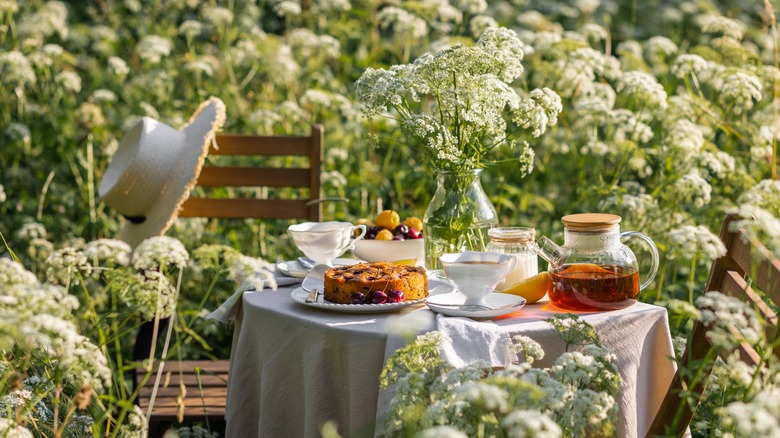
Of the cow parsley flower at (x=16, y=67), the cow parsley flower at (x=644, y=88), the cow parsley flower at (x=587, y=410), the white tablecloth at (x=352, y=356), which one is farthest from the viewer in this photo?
the cow parsley flower at (x=16, y=67)

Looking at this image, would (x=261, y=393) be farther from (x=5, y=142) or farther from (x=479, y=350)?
(x=5, y=142)

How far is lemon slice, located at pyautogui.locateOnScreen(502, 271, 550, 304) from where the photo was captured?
251 cm

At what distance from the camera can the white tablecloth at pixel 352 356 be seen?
2229 mm

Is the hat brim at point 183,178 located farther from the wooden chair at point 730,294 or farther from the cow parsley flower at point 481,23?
the wooden chair at point 730,294

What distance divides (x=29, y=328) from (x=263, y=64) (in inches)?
163

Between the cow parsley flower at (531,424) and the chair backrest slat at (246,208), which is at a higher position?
the chair backrest slat at (246,208)

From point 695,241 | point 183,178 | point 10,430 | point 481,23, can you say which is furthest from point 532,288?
point 481,23

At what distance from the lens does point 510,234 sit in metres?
2.57

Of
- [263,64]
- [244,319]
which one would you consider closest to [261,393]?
[244,319]

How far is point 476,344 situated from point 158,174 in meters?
2.00

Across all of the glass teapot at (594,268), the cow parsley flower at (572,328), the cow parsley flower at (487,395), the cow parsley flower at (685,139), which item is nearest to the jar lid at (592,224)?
the glass teapot at (594,268)

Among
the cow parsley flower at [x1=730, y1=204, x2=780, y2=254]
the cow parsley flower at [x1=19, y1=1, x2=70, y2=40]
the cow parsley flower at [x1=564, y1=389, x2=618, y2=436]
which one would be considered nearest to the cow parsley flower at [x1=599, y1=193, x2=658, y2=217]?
the cow parsley flower at [x1=730, y1=204, x2=780, y2=254]

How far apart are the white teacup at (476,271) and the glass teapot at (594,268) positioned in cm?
15

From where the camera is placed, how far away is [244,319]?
2.57m
